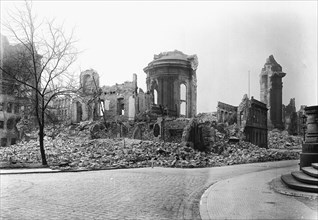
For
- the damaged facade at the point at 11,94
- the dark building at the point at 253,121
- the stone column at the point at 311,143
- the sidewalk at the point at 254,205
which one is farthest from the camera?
the dark building at the point at 253,121

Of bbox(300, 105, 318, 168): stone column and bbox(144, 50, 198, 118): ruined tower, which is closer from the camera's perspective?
bbox(300, 105, 318, 168): stone column

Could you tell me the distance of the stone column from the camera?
31.2 ft

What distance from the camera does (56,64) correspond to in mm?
16953

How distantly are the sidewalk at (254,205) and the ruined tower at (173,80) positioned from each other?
122ft

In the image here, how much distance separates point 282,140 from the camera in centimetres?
4431

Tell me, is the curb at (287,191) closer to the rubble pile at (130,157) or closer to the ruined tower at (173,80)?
the rubble pile at (130,157)

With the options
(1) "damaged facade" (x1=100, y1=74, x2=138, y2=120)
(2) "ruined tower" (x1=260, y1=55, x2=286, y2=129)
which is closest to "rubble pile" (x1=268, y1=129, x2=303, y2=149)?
(2) "ruined tower" (x1=260, y1=55, x2=286, y2=129)

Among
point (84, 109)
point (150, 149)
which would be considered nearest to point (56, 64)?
point (150, 149)

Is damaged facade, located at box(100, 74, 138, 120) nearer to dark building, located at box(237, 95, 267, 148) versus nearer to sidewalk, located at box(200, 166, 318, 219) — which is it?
dark building, located at box(237, 95, 267, 148)

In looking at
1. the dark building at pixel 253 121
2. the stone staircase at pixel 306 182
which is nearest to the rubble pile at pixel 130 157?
the stone staircase at pixel 306 182

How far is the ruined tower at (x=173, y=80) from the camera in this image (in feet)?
152

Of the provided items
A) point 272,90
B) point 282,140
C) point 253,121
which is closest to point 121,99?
point 253,121

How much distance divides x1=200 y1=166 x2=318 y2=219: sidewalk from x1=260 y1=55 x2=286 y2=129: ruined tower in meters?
38.1

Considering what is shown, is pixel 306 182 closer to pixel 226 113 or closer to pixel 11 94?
pixel 11 94
